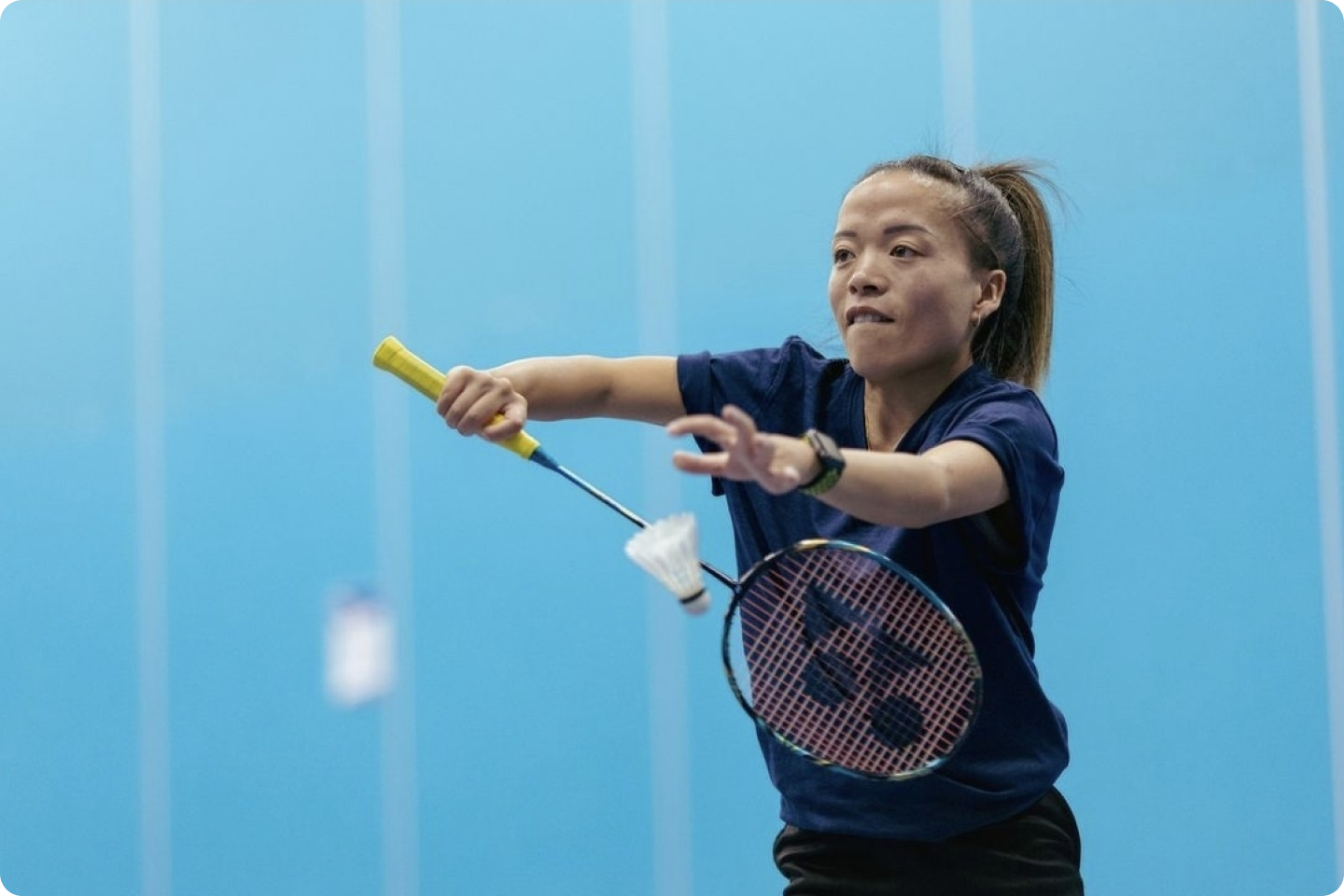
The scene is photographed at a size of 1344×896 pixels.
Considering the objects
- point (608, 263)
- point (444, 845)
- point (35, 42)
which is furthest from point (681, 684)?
point (35, 42)

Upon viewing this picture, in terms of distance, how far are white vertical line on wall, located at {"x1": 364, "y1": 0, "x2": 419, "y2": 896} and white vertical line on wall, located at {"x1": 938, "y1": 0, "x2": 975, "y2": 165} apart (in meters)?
0.97

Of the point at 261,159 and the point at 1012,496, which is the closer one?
the point at 1012,496

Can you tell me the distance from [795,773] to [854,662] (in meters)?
0.18

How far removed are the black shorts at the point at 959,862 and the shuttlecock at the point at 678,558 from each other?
1.30 feet

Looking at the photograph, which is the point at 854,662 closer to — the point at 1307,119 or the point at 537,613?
the point at 537,613

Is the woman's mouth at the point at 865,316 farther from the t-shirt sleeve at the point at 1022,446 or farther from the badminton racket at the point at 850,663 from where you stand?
the badminton racket at the point at 850,663

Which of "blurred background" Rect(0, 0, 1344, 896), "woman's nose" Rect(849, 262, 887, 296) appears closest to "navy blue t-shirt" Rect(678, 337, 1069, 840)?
"woman's nose" Rect(849, 262, 887, 296)

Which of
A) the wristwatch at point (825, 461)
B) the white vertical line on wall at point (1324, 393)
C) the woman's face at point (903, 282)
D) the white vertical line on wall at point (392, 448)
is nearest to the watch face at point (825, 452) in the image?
the wristwatch at point (825, 461)

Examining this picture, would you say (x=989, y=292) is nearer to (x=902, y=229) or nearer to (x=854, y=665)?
(x=902, y=229)

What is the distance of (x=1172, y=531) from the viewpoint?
255 cm

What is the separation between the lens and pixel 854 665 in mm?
1480

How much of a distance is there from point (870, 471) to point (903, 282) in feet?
1.29

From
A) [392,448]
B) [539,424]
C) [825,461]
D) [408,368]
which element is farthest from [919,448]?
[392,448]

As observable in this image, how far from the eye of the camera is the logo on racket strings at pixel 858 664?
4.77 feet
